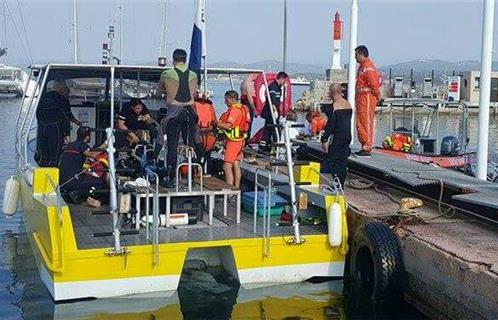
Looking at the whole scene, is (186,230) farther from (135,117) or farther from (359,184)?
(359,184)

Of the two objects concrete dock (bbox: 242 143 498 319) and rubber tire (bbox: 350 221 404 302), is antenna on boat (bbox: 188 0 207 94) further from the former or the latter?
rubber tire (bbox: 350 221 404 302)

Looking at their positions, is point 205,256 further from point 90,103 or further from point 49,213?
point 90,103

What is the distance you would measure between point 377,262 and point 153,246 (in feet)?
7.90

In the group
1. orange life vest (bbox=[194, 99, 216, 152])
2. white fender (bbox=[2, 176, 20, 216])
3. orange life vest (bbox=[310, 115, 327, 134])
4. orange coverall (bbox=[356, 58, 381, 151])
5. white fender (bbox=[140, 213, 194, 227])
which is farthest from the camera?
orange life vest (bbox=[310, 115, 327, 134])

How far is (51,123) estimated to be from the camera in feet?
34.8

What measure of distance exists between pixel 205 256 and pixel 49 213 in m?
2.04

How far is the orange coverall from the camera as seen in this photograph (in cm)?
1161

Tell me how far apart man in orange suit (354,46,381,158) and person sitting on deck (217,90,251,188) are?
2.67 m

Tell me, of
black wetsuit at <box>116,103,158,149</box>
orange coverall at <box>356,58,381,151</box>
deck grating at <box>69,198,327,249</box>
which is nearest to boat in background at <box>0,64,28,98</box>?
black wetsuit at <box>116,103,158,149</box>

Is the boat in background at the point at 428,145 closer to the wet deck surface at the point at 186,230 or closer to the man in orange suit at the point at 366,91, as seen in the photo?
the man in orange suit at the point at 366,91

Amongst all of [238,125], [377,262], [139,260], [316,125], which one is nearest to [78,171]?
[238,125]

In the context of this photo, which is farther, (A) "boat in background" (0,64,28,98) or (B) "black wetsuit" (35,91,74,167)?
(A) "boat in background" (0,64,28,98)

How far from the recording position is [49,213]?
24.9ft

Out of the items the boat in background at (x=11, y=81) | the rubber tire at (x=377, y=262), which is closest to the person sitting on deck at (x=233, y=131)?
the rubber tire at (x=377, y=262)
